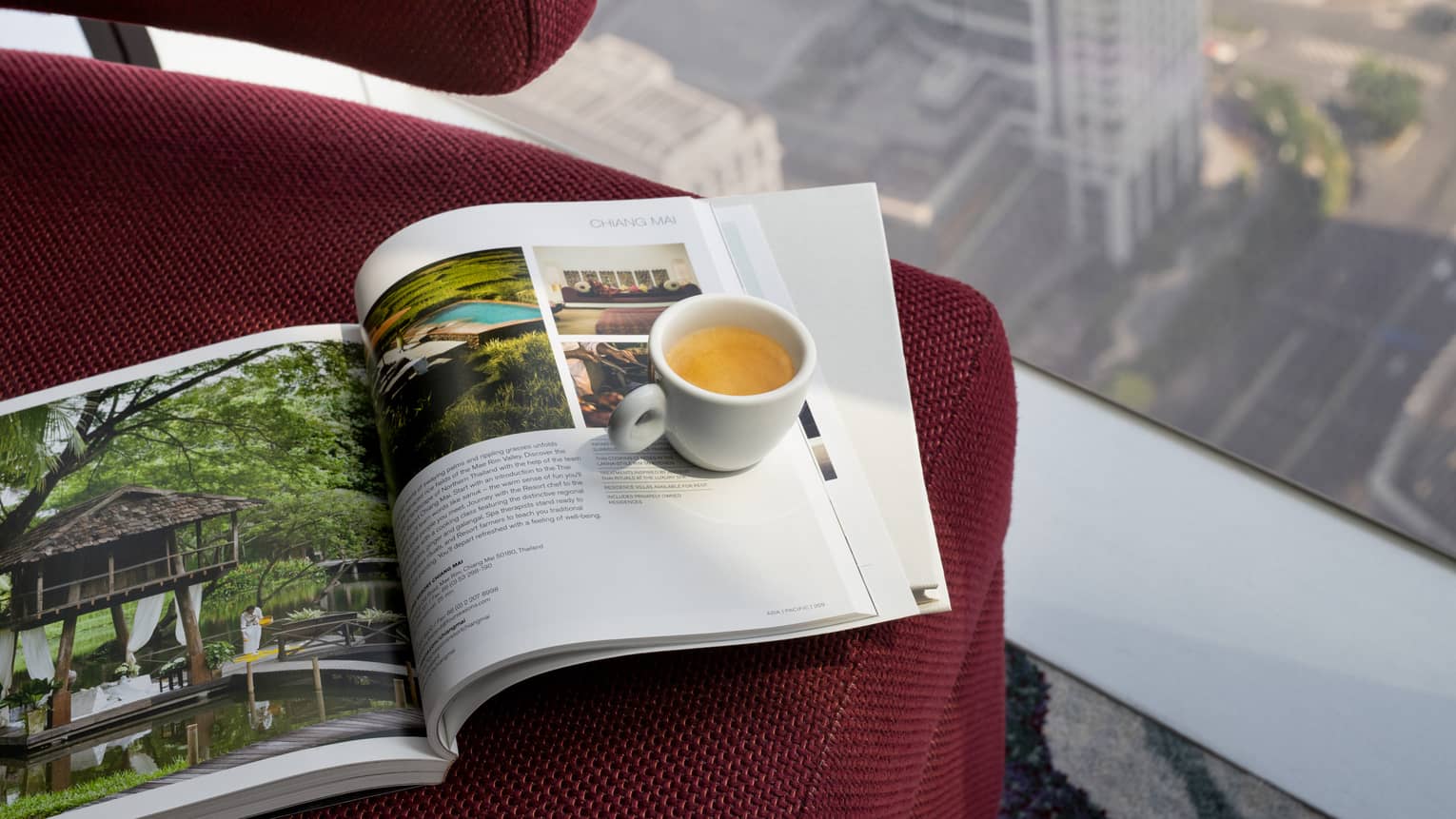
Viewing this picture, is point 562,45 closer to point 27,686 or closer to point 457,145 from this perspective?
point 457,145

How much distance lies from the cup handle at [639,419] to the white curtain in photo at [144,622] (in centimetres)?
21

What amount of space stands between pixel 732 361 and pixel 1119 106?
883 millimetres

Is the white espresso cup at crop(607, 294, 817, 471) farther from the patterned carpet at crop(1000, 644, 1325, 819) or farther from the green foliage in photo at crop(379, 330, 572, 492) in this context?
the patterned carpet at crop(1000, 644, 1325, 819)

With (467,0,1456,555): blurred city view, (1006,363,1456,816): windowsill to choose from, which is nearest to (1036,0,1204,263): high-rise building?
(467,0,1456,555): blurred city view

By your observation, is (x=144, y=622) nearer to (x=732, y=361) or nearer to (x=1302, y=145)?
(x=732, y=361)

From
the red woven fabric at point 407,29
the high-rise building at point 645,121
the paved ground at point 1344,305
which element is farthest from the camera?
the high-rise building at point 645,121

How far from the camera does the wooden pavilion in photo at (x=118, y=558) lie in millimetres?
487

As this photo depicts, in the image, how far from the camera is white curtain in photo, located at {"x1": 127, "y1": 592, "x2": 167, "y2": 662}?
0.48 meters

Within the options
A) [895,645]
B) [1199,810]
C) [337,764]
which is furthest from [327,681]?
[1199,810]

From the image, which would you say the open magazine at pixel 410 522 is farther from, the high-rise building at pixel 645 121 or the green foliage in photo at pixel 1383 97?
the high-rise building at pixel 645 121

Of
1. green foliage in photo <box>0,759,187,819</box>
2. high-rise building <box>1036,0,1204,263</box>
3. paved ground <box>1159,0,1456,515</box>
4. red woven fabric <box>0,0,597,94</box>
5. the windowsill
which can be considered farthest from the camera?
high-rise building <box>1036,0,1204,263</box>

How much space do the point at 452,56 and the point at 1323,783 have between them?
32.9 inches

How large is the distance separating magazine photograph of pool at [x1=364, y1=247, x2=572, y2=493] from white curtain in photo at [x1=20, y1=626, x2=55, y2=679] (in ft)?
0.51

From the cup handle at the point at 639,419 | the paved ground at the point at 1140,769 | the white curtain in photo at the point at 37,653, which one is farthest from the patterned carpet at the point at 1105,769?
the white curtain in photo at the point at 37,653
